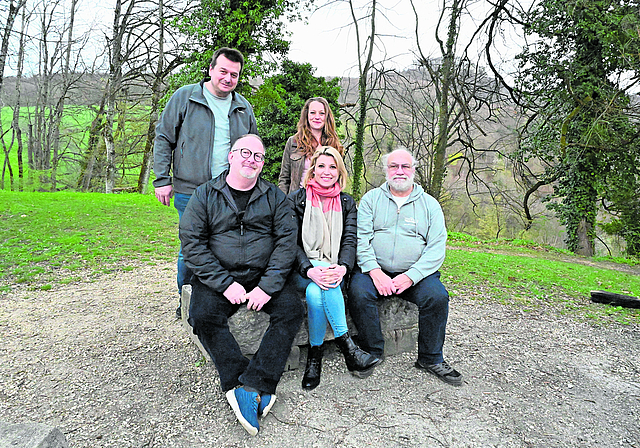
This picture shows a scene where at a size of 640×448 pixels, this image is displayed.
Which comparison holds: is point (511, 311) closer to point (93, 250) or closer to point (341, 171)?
point (341, 171)

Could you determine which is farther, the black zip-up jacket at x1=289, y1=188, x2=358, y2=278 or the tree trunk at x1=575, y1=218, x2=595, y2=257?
the tree trunk at x1=575, y1=218, x2=595, y2=257

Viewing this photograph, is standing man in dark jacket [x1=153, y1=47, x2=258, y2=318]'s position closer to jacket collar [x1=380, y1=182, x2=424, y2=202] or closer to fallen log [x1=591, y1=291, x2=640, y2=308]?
jacket collar [x1=380, y1=182, x2=424, y2=202]

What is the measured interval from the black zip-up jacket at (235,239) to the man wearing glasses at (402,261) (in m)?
0.63

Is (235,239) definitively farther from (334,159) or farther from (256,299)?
(334,159)

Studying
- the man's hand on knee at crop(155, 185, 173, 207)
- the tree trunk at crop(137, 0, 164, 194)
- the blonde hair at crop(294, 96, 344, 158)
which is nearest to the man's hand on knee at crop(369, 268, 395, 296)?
the blonde hair at crop(294, 96, 344, 158)

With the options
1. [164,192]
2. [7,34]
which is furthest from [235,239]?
[7,34]

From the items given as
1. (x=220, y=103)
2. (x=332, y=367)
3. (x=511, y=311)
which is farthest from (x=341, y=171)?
(x=511, y=311)

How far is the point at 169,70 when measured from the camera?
16.0 m

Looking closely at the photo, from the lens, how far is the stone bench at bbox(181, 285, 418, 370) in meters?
2.60

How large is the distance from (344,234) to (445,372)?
1.20 meters

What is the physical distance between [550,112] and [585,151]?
1.38 m

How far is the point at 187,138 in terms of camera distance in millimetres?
3184

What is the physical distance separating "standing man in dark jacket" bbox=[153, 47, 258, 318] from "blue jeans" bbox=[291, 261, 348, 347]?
3.35 feet

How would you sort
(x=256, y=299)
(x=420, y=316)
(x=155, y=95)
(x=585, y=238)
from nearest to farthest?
(x=256, y=299)
(x=420, y=316)
(x=585, y=238)
(x=155, y=95)
